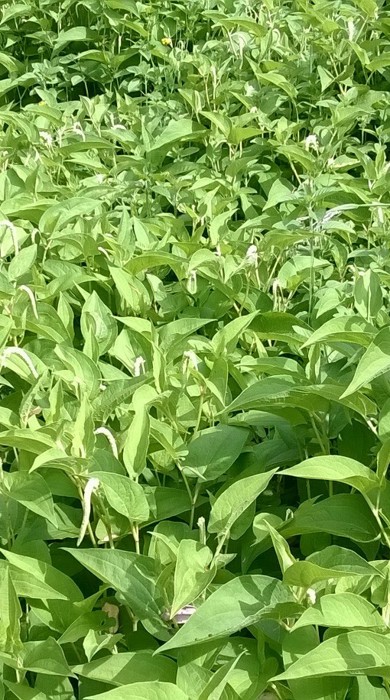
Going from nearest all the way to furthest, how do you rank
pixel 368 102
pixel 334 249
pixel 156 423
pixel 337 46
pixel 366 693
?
1. pixel 366 693
2. pixel 156 423
3. pixel 334 249
4. pixel 368 102
5. pixel 337 46

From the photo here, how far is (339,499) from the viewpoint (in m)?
1.26

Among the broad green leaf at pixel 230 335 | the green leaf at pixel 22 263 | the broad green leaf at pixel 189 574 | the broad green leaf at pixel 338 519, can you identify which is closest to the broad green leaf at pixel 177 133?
the green leaf at pixel 22 263

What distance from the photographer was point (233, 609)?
1082 millimetres

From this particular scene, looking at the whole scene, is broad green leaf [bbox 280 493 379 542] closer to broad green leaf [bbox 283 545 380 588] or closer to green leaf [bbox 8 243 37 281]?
broad green leaf [bbox 283 545 380 588]

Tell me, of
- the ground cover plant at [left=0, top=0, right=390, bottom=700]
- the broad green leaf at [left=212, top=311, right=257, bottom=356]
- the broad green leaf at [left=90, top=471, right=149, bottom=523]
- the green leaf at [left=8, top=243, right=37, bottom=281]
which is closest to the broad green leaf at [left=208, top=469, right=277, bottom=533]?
the ground cover plant at [left=0, top=0, right=390, bottom=700]

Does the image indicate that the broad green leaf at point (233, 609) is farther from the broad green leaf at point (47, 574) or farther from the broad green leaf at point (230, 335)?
the broad green leaf at point (230, 335)

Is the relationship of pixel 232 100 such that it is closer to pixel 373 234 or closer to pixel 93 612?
pixel 373 234

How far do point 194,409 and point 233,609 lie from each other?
1.60 feet

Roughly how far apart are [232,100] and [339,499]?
2.20 m

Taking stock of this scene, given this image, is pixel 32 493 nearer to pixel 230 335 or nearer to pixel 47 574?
pixel 47 574

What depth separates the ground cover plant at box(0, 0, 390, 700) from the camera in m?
1.10

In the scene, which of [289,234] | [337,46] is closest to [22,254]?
[289,234]

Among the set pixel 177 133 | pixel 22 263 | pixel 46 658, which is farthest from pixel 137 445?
pixel 177 133

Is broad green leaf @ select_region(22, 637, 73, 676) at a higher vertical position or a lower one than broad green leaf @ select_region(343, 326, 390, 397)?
lower
